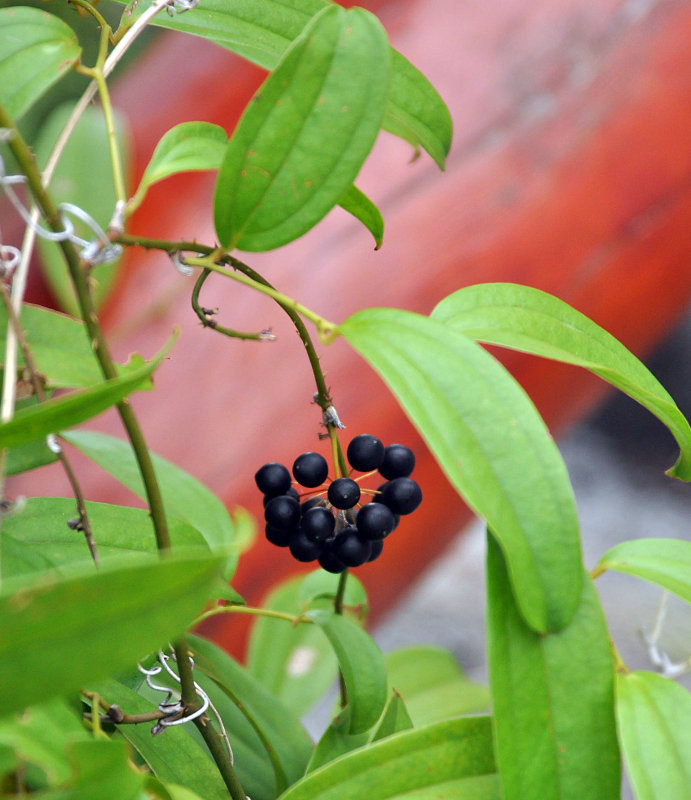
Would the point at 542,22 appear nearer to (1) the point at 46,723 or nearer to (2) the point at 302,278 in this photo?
(2) the point at 302,278

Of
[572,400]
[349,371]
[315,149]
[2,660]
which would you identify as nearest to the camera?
[2,660]

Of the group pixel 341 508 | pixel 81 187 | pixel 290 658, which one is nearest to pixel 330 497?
pixel 341 508

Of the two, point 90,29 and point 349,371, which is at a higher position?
point 90,29

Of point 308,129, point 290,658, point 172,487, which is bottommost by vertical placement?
point 290,658

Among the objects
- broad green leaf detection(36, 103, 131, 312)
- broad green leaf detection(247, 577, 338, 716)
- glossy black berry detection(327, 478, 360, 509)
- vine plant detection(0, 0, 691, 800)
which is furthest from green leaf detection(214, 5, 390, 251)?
broad green leaf detection(36, 103, 131, 312)

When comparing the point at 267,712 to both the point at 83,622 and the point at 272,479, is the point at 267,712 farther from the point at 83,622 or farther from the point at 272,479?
the point at 83,622

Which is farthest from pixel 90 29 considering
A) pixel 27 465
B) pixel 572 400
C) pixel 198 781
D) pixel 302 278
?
pixel 198 781

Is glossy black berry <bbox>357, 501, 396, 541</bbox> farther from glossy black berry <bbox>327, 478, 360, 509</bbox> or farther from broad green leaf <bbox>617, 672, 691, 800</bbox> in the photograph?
broad green leaf <bbox>617, 672, 691, 800</bbox>
